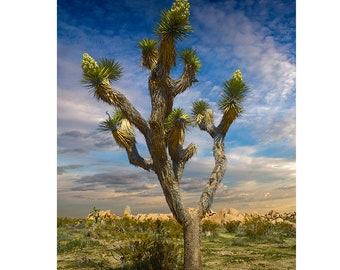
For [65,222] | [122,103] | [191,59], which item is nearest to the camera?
[122,103]

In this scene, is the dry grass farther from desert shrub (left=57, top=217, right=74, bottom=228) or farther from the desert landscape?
desert shrub (left=57, top=217, right=74, bottom=228)

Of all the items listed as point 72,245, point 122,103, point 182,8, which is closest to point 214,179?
point 122,103

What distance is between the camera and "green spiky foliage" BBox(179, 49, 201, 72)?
751 cm

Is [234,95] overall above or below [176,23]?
below

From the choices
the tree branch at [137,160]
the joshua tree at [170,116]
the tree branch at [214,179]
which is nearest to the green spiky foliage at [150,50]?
the joshua tree at [170,116]

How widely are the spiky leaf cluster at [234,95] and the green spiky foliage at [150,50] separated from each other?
4.48 feet

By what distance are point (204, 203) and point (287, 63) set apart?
6.18 meters

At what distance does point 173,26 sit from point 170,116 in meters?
1.79

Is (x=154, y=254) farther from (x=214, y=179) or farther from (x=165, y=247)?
(x=214, y=179)

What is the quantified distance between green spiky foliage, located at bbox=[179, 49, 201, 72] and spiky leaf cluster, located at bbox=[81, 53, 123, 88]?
4.07 feet

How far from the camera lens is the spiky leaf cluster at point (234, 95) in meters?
7.63

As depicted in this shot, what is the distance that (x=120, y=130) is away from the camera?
7.92 metres

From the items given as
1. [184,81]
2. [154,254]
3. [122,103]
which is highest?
[184,81]
